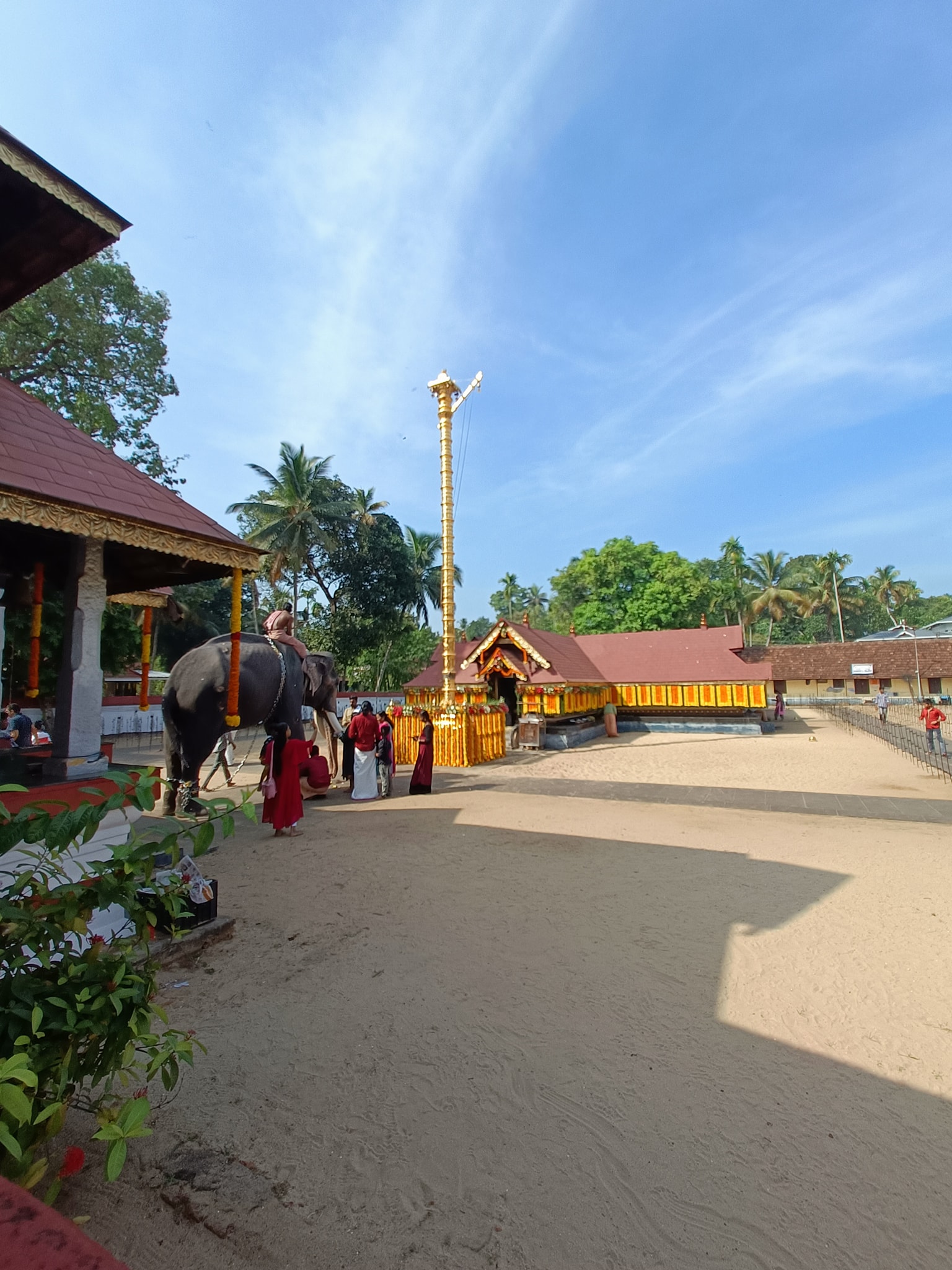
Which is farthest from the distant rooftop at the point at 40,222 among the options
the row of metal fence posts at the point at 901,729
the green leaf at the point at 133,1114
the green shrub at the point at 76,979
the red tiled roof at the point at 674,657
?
the red tiled roof at the point at 674,657

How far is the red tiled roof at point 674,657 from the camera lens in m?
22.0

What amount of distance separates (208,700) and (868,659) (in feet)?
121

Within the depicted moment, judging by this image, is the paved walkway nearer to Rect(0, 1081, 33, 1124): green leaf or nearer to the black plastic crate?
the black plastic crate

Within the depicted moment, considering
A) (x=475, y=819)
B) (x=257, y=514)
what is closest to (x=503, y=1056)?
(x=475, y=819)

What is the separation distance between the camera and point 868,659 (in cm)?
3453

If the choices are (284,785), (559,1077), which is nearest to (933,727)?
(284,785)

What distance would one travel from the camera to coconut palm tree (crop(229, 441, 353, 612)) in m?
27.4

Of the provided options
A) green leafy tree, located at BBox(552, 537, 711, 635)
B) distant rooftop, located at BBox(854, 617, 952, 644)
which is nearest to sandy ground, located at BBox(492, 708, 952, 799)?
green leafy tree, located at BBox(552, 537, 711, 635)

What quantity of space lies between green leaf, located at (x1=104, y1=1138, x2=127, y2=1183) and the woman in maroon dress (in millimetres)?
8717

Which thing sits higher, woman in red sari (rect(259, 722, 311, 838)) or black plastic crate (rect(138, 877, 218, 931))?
woman in red sari (rect(259, 722, 311, 838))

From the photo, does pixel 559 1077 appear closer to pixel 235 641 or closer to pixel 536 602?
pixel 235 641

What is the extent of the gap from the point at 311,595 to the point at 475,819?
2437cm

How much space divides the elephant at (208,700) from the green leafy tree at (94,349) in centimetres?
1072

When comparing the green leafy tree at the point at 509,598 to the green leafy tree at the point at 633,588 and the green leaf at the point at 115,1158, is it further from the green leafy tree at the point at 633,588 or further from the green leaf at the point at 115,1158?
the green leaf at the point at 115,1158
